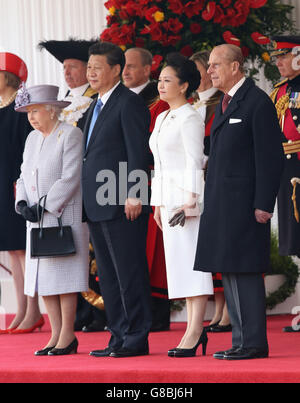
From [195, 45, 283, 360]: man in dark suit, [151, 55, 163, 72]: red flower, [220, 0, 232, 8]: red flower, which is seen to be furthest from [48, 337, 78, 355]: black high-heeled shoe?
[220, 0, 232, 8]: red flower

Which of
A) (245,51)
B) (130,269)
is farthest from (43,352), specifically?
(245,51)

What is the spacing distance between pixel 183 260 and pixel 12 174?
1930 mm

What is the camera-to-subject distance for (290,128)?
527 cm

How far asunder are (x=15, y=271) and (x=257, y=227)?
234 centimetres

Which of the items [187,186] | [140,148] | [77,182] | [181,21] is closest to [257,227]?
[187,186]

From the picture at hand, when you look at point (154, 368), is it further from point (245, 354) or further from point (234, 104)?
point (234, 104)

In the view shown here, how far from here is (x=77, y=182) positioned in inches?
179

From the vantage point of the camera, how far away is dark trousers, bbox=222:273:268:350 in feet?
13.3

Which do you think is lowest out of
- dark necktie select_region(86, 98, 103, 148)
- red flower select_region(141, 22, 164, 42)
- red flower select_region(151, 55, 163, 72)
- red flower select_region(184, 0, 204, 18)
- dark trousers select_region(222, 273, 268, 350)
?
dark trousers select_region(222, 273, 268, 350)

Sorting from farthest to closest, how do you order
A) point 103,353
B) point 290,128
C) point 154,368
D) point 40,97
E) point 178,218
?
point 290,128, point 40,97, point 103,353, point 178,218, point 154,368

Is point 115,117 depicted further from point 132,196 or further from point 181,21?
point 181,21

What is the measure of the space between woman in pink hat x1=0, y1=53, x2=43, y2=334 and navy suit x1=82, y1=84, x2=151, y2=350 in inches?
60.4

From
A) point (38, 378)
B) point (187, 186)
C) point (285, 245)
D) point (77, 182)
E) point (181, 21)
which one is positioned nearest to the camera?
point (38, 378)

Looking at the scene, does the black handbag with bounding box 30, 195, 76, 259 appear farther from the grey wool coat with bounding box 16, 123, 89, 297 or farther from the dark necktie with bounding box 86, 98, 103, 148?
the dark necktie with bounding box 86, 98, 103, 148
